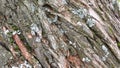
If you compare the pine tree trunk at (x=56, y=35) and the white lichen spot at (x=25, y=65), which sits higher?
the pine tree trunk at (x=56, y=35)

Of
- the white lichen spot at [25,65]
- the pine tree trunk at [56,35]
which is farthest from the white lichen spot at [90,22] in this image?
the white lichen spot at [25,65]

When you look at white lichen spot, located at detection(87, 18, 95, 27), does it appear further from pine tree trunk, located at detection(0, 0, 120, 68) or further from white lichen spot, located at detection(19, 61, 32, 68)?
white lichen spot, located at detection(19, 61, 32, 68)

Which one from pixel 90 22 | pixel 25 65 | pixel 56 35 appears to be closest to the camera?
pixel 25 65

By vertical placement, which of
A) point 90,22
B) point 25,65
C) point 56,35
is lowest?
point 25,65

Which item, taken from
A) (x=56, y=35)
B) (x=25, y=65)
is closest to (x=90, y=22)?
(x=56, y=35)

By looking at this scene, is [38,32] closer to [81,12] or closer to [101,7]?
[81,12]

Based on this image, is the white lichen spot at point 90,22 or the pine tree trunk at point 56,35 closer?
the pine tree trunk at point 56,35

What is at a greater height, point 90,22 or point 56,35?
point 90,22

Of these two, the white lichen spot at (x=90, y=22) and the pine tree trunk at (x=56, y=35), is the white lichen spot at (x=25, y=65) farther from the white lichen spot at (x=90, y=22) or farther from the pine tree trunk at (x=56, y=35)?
the white lichen spot at (x=90, y=22)

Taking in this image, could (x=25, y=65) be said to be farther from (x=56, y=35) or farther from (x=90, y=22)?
(x=90, y=22)
